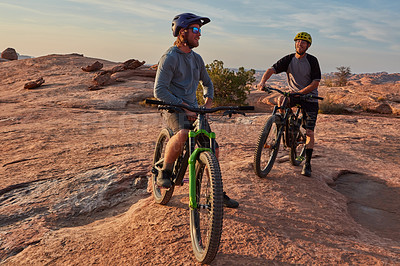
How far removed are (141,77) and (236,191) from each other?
20.8m

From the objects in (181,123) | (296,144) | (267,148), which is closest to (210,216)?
(181,123)

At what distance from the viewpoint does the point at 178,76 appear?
3.79m

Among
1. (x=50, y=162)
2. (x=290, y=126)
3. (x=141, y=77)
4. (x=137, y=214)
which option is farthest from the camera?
(x=141, y=77)

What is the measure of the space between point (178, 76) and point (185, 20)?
64cm

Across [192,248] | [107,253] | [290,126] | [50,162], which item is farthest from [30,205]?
[290,126]

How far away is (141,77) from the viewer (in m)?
24.0

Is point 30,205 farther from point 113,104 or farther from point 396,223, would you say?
point 113,104

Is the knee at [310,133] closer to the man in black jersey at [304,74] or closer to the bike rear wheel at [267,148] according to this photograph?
the man in black jersey at [304,74]

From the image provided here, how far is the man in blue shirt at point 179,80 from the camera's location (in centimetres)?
351

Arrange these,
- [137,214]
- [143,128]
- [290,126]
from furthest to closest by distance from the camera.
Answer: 1. [143,128]
2. [290,126]
3. [137,214]

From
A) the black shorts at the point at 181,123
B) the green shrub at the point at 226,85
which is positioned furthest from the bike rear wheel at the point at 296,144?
the green shrub at the point at 226,85

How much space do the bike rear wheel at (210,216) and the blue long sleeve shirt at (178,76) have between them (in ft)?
2.98

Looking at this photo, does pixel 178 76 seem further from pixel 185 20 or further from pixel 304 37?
pixel 304 37

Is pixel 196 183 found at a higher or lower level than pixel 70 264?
higher
